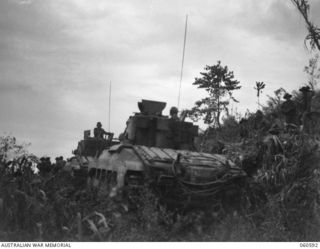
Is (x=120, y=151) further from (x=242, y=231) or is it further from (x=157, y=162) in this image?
(x=242, y=231)

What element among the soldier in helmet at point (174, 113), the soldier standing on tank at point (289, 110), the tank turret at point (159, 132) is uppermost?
the soldier standing on tank at point (289, 110)

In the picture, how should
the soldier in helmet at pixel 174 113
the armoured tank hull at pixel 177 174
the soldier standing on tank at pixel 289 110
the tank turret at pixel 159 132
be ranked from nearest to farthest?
the armoured tank hull at pixel 177 174
the tank turret at pixel 159 132
the soldier in helmet at pixel 174 113
the soldier standing on tank at pixel 289 110

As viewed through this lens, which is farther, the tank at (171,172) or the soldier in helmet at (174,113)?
the soldier in helmet at (174,113)

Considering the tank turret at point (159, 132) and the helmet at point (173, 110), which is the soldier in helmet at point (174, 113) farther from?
the tank turret at point (159, 132)

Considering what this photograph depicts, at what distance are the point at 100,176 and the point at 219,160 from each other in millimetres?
2629

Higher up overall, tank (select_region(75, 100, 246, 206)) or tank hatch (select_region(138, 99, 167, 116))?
tank hatch (select_region(138, 99, 167, 116))

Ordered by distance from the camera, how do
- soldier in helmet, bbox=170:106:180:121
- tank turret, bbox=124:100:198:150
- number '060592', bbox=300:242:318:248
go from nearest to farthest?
number '060592', bbox=300:242:318:248 < tank turret, bbox=124:100:198:150 < soldier in helmet, bbox=170:106:180:121

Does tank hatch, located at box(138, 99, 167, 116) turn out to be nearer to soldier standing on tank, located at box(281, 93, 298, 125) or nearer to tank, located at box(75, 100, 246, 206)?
tank, located at box(75, 100, 246, 206)

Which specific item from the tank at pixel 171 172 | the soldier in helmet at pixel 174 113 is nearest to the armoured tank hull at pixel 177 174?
the tank at pixel 171 172

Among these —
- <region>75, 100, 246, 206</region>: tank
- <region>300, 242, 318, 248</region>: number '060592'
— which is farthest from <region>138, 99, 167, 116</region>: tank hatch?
<region>300, 242, 318, 248</region>: number '060592'

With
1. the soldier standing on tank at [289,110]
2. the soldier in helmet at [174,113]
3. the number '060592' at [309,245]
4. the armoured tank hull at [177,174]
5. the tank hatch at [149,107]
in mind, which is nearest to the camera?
the number '060592' at [309,245]

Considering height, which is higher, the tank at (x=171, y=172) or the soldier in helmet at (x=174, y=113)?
the soldier in helmet at (x=174, y=113)

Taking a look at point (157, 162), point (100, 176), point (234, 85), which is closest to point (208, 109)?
point (234, 85)

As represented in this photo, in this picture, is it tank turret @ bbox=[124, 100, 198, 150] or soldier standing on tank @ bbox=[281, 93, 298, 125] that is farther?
soldier standing on tank @ bbox=[281, 93, 298, 125]
